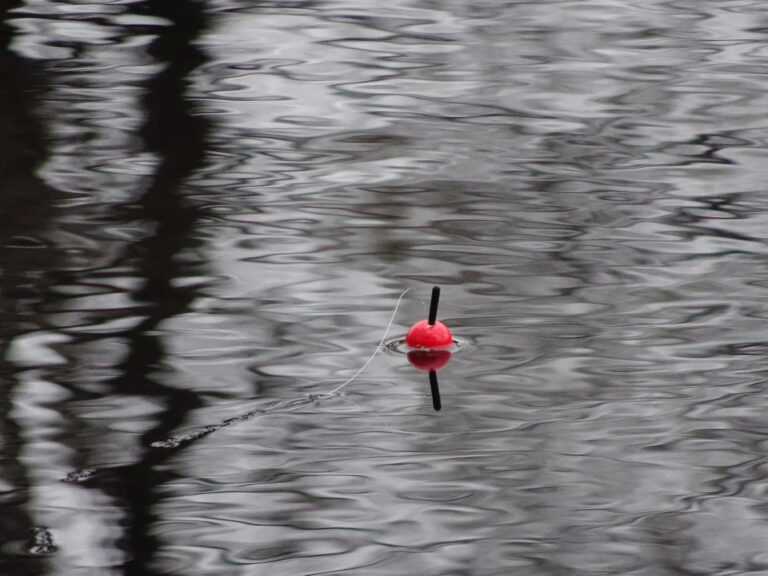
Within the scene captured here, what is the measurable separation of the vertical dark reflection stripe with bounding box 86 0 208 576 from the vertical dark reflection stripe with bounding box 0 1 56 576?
22 centimetres

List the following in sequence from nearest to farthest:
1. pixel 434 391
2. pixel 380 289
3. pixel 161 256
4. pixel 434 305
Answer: pixel 434 391 < pixel 434 305 < pixel 380 289 < pixel 161 256

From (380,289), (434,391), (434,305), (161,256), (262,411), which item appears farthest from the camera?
(161,256)

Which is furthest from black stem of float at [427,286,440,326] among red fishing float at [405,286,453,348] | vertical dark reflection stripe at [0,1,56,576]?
vertical dark reflection stripe at [0,1,56,576]

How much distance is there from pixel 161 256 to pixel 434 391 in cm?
134

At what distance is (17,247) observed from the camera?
16.0 ft

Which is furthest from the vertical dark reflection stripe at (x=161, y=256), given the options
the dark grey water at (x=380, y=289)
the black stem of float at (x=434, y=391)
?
the black stem of float at (x=434, y=391)

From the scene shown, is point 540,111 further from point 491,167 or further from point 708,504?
point 708,504

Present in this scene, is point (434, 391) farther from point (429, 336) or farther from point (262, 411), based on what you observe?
point (262, 411)

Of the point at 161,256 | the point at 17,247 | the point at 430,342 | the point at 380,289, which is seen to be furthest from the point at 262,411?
the point at 17,247

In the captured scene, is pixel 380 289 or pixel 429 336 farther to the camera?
pixel 380 289

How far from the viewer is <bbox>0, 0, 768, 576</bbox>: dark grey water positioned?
3316 mm

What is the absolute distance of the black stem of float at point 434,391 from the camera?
12.7 feet

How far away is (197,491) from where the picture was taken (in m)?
3.44

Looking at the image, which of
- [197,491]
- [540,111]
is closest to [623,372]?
[197,491]
